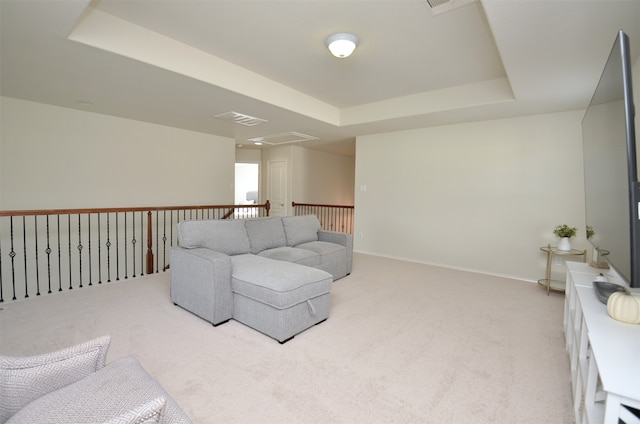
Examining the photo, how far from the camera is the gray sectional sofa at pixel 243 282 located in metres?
2.46

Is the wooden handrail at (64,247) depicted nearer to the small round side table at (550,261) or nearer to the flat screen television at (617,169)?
the flat screen television at (617,169)

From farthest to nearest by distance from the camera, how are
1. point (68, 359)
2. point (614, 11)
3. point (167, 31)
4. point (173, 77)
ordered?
1. point (173, 77)
2. point (167, 31)
3. point (614, 11)
4. point (68, 359)

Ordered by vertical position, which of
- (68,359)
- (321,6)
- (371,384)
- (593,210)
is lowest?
(371,384)

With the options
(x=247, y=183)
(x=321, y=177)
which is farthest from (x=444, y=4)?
(x=247, y=183)

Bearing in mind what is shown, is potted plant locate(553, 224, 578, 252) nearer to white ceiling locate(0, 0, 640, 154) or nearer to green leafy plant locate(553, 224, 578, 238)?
green leafy plant locate(553, 224, 578, 238)

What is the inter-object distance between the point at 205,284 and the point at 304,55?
247cm

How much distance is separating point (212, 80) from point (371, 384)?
3.18m

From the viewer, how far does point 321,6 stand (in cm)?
231

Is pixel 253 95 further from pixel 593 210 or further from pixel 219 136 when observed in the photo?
pixel 593 210

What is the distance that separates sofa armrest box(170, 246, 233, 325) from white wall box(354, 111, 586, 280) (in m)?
3.59

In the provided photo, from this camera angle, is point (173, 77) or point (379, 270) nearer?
point (173, 77)

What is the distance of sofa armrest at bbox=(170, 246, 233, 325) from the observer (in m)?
2.64

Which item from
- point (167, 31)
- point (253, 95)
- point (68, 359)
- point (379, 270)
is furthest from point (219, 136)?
point (68, 359)

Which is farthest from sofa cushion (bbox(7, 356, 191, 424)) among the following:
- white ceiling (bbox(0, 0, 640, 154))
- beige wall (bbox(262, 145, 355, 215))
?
beige wall (bbox(262, 145, 355, 215))
